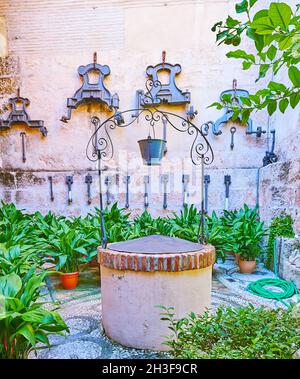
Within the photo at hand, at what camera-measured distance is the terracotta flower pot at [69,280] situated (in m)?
2.55

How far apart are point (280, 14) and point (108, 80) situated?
3.74 m

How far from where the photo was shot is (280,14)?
2.15 feet

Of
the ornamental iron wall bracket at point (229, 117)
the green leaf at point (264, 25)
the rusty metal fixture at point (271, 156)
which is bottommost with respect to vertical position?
the rusty metal fixture at point (271, 156)

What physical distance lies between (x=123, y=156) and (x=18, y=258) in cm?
244

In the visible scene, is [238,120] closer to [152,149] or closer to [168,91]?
[168,91]

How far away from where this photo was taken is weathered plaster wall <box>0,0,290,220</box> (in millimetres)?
3875

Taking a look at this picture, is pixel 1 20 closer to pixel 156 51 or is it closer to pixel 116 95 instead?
pixel 116 95

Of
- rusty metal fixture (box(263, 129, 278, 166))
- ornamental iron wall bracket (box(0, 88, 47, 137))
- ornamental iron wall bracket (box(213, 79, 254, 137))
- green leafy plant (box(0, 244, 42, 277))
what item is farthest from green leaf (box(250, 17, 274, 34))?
ornamental iron wall bracket (box(0, 88, 47, 137))

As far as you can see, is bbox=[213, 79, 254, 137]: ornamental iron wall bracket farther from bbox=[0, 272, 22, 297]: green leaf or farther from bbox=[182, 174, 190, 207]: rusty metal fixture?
bbox=[0, 272, 22, 297]: green leaf

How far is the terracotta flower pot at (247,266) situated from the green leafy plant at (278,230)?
0.22m

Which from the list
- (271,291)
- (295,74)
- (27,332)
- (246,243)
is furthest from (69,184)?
(295,74)

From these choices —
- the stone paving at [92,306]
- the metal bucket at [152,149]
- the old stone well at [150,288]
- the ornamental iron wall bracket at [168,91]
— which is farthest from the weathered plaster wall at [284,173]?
the old stone well at [150,288]

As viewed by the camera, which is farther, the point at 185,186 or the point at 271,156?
the point at 185,186

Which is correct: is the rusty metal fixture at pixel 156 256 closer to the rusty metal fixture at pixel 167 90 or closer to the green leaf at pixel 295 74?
the green leaf at pixel 295 74
